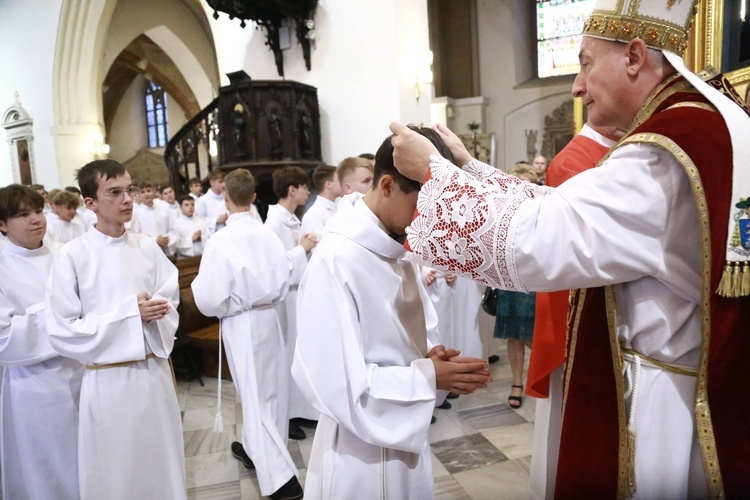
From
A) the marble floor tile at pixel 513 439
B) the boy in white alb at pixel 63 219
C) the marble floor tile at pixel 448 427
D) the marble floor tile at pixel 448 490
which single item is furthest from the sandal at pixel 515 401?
the boy in white alb at pixel 63 219

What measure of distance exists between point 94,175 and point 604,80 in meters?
2.41

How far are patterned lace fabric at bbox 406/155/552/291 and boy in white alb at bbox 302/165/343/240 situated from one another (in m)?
3.56

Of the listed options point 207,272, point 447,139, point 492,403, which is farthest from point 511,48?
point 447,139

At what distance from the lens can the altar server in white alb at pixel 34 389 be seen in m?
2.83

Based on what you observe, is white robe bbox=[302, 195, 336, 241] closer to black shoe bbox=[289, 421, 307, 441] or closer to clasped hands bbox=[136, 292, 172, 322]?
black shoe bbox=[289, 421, 307, 441]

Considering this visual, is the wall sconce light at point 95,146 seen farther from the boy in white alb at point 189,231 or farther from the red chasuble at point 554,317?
the red chasuble at point 554,317

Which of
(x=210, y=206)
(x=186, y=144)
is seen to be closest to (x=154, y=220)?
(x=210, y=206)

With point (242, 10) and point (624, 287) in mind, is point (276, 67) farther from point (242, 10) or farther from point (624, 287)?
point (624, 287)

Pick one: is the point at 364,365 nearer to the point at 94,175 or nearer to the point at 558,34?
the point at 94,175

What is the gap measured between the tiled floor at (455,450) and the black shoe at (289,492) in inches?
9.0

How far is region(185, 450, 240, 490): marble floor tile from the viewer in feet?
11.5

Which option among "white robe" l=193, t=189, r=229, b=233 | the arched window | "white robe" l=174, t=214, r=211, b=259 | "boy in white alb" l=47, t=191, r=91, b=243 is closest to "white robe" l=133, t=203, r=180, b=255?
"white robe" l=174, t=214, r=211, b=259

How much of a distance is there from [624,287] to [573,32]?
48.2 ft

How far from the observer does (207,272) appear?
3.42 m
